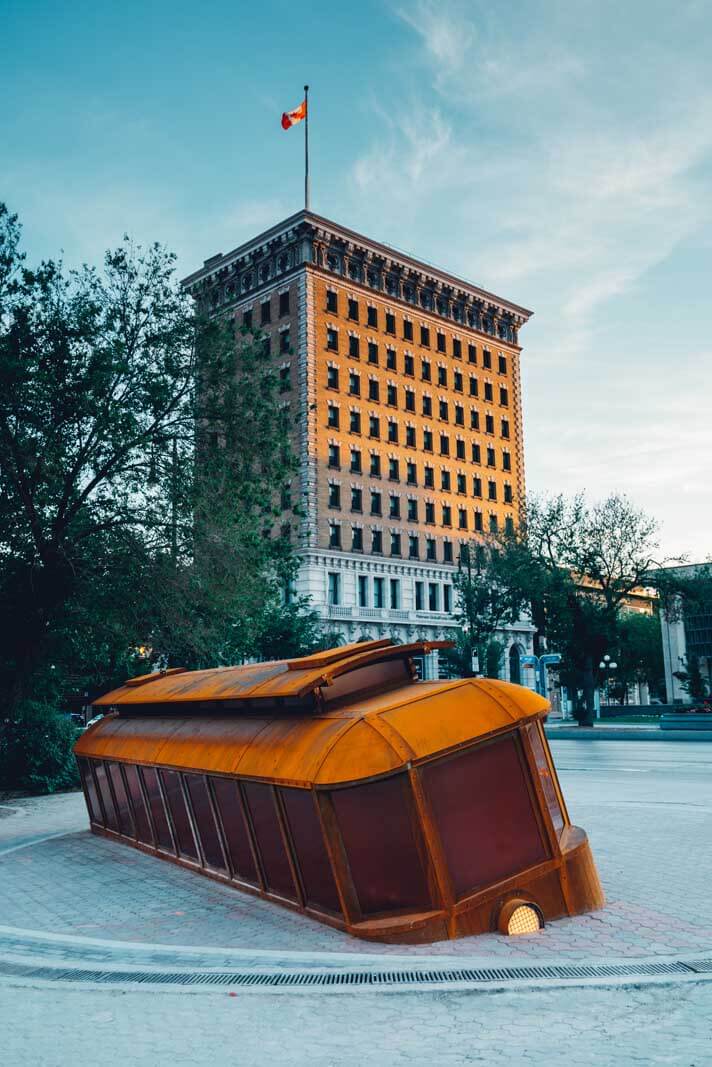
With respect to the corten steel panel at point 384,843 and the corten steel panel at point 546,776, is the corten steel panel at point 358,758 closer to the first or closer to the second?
the corten steel panel at point 384,843

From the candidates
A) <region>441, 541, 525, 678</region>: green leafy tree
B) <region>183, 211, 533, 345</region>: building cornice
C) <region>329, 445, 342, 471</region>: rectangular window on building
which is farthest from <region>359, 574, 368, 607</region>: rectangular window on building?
<region>183, 211, 533, 345</region>: building cornice

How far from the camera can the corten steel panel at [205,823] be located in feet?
37.1

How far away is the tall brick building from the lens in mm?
52656

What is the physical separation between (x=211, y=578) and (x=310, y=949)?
13.2 meters

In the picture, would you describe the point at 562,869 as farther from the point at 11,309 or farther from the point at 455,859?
the point at 11,309

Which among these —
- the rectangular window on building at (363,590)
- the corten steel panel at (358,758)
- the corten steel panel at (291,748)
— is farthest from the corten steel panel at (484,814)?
the rectangular window on building at (363,590)

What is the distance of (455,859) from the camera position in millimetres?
8508

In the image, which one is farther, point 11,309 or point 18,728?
point 18,728

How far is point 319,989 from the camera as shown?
7332mm

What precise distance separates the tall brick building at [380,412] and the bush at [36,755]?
25031 millimetres

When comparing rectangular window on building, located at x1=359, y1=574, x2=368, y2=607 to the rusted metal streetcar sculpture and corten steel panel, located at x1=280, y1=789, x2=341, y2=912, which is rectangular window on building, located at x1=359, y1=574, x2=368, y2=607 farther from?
corten steel panel, located at x1=280, y1=789, x2=341, y2=912

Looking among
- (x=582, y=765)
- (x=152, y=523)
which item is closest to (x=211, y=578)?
(x=152, y=523)

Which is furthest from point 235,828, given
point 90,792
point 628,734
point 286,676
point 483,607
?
point 483,607

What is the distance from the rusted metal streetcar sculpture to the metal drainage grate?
33.2 inches
